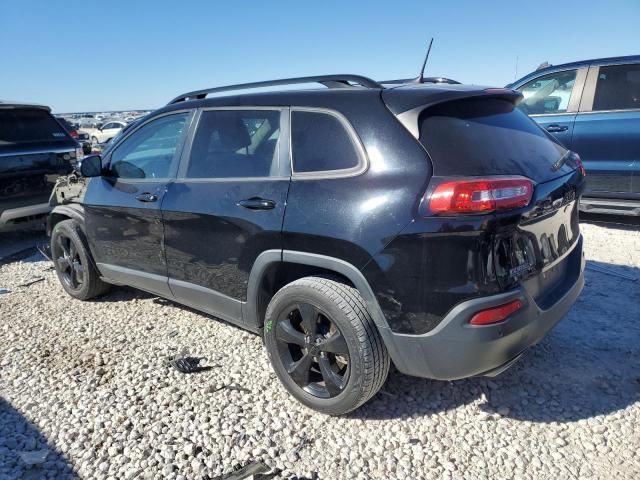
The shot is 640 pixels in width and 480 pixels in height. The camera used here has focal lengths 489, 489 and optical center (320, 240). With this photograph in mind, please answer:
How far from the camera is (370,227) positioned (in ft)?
7.44

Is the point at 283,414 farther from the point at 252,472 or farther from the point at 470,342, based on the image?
the point at 470,342

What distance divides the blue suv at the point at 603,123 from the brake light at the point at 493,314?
4208 millimetres

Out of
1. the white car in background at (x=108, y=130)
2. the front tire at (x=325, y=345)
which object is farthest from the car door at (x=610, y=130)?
the white car in background at (x=108, y=130)

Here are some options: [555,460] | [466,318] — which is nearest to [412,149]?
[466,318]

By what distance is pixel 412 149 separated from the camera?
226 cm

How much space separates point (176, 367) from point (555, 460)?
2.26 meters

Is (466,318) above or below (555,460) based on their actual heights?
above

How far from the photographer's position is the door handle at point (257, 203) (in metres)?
2.68

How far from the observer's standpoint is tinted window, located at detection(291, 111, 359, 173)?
8.13 feet

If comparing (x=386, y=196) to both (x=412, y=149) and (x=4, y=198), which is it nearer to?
(x=412, y=149)

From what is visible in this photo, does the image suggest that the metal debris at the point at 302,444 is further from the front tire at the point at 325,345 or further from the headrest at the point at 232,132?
the headrest at the point at 232,132

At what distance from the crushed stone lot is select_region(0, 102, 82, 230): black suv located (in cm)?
254

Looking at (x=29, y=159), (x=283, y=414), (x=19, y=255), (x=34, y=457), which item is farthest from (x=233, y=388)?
(x=29, y=159)

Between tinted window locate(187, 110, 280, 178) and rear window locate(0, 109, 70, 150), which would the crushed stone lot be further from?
rear window locate(0, 109, 70, 150)
